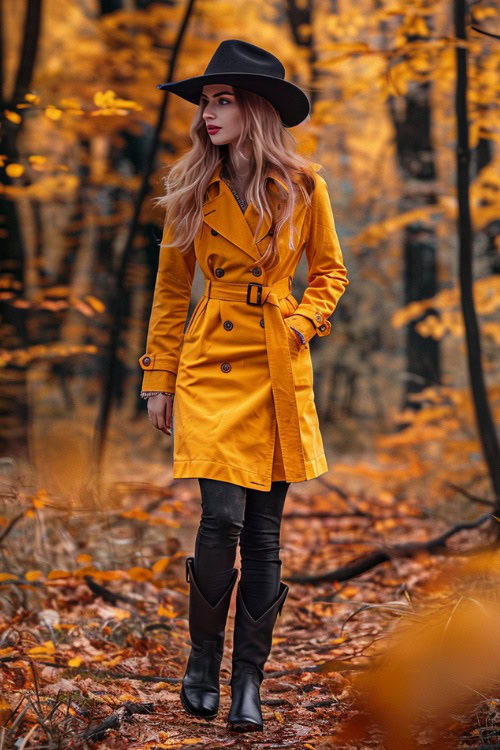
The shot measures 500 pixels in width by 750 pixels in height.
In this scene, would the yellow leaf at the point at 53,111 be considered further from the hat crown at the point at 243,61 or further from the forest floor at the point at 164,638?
the forest floor at the point at 164,638

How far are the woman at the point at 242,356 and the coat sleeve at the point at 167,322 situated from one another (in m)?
0.06

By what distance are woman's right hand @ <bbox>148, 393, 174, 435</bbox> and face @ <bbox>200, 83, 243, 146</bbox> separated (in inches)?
34.0

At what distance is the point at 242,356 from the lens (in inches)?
106

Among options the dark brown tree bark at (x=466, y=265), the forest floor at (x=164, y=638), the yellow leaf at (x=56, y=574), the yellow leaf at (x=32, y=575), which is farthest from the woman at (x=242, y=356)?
the dark brown tree bark at (x=466, y=265)

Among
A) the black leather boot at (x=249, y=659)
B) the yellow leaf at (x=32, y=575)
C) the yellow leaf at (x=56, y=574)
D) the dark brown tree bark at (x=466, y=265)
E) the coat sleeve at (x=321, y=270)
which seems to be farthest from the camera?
the dark brown tree bark at (x=466, y=265)

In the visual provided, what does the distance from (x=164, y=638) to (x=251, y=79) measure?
7.70 feet

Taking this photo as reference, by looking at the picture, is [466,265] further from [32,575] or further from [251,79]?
[32,575]

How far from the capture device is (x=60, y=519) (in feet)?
14.7

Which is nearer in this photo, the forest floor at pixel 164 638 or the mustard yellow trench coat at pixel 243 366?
the forest floor at pixel 164 638

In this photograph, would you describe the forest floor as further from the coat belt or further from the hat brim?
the hat brim

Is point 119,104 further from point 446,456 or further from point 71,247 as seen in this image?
point 71,247

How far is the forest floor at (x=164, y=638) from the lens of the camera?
2436 millimetres

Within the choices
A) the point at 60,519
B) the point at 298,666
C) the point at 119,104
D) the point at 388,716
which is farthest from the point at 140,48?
the point at 388,716

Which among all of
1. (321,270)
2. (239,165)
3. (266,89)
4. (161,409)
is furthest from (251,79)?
(161,409)
